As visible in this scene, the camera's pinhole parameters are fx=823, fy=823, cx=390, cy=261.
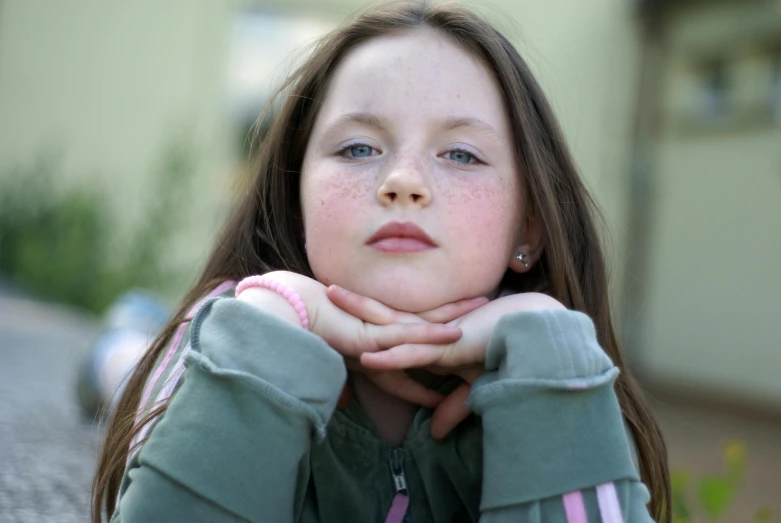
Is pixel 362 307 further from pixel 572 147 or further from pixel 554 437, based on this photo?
pixel 572 147

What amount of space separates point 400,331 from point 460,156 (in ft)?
1.21

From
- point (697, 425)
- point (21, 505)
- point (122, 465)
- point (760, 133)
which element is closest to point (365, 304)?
point (122, 465)

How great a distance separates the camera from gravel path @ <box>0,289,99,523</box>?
196 cm

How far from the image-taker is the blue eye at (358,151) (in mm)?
1486

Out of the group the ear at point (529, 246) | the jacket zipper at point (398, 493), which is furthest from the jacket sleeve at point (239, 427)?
the ear at point (529, 246)

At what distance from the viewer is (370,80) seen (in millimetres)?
1504

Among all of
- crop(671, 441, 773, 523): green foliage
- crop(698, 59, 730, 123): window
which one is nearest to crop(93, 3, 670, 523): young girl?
crop(671, 441, 773, 523): green foliage

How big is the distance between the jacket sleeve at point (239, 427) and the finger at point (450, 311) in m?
0.23

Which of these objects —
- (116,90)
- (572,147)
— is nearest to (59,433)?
(572,147)

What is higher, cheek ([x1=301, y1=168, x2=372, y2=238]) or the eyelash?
the eyelash

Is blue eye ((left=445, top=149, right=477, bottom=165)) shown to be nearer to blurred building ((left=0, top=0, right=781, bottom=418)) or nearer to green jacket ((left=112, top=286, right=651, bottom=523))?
green jacket ((left=112, top=286, right=651, bottom=523))

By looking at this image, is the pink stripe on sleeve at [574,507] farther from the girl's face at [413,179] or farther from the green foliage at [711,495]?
the green foliage at [711,495]

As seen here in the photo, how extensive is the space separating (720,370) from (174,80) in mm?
5669

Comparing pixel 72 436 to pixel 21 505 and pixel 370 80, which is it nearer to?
→ pixel 21 505
